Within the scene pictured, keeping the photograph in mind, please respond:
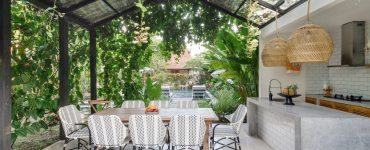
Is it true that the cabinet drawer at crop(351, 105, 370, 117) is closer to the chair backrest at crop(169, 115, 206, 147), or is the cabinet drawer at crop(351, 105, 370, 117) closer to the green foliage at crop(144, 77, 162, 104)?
the chair backrest at crop(169, 115, 206, 147)

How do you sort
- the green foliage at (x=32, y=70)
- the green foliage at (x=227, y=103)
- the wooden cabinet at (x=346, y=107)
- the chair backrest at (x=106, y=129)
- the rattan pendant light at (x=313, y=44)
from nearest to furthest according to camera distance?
the rattan pendant light at (x=313, y=44)
the chair backrest at (x=106, y=129)
the green foliage at (x=32, y=70)
the wooden cabinet at (x=346, y=107)
the green foliage at (x=227, y=103)

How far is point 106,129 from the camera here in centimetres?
397

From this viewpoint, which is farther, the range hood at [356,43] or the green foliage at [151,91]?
the green foliage at [151,91]

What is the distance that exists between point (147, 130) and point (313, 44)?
7.16 ft

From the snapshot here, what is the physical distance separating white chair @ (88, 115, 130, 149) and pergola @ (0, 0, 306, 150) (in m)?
1.01

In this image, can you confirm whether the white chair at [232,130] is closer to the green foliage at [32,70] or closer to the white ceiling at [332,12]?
the white ceiling at [332,12]

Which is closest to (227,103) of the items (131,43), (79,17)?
(131,43)

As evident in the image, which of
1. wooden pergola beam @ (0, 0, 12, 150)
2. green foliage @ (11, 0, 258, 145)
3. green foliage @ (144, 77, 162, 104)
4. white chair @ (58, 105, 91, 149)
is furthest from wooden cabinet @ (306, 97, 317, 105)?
wooden pergola beam @ (0, 0, 12, 150)

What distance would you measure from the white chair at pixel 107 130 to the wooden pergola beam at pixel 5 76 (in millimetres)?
1017

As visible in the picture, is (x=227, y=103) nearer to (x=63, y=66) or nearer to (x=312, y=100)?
(x=312, y=100)

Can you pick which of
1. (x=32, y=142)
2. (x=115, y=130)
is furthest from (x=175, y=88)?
(x=115, y=130)

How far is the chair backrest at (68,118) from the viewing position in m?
4.50

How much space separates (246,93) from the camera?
812 centimetres

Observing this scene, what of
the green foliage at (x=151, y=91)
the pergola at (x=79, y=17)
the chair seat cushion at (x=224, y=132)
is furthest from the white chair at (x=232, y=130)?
the green foliage at (x=151, y=91)
